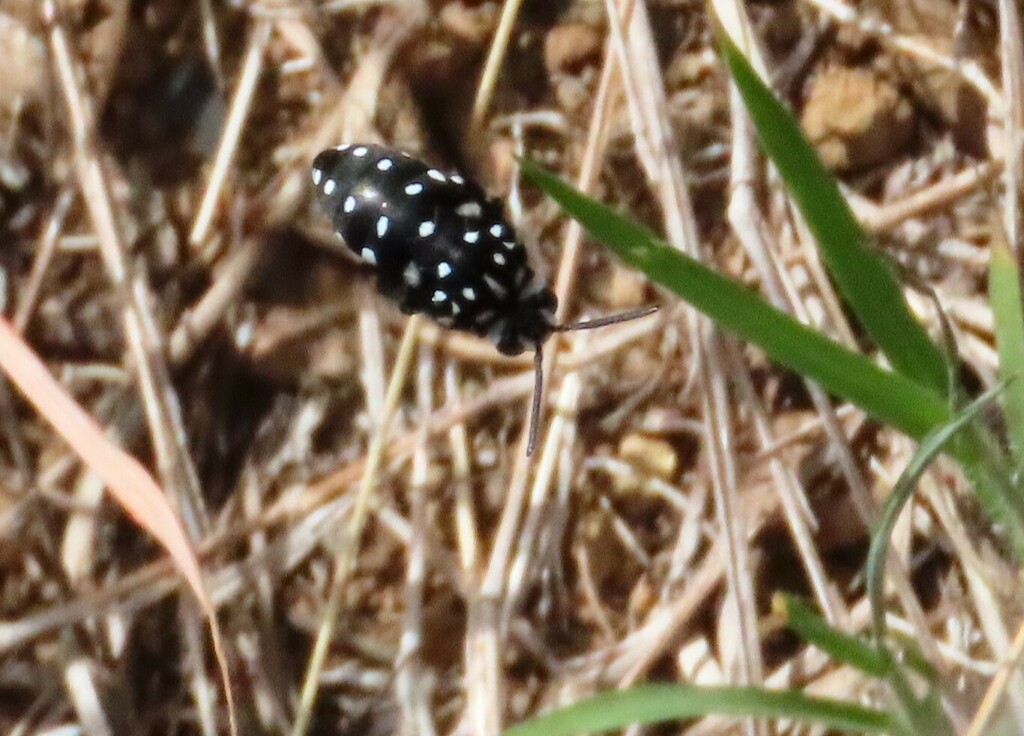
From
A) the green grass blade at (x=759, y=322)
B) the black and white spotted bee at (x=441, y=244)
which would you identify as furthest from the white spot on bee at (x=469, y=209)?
the green grass blade at (x=759, y=322)

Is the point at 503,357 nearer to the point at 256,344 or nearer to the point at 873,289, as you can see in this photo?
the point at 256,344

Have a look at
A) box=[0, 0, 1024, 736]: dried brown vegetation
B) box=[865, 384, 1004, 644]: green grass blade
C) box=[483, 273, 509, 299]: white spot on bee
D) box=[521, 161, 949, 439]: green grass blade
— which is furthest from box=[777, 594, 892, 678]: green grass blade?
box=[483, 273, 509, 299]: white spot on bee

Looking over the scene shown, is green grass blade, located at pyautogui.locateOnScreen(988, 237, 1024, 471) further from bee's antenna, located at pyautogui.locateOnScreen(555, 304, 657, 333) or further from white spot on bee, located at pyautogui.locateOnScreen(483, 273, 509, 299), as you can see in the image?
white spot on bee, located at pyautogui.locateOnScreen(483, 273, 509, 299)

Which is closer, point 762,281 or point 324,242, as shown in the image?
point 762,281

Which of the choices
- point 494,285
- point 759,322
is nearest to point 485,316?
point 494,285

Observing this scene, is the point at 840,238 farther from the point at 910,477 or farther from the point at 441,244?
the point at 441,244

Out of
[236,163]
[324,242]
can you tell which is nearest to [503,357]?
[324,242]
